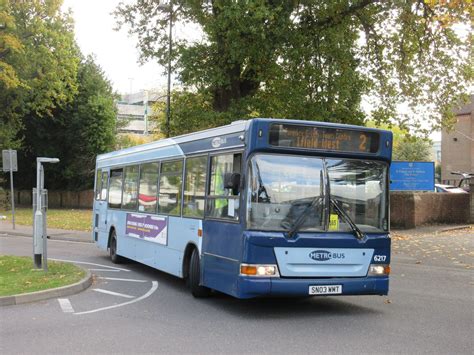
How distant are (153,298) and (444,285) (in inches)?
230

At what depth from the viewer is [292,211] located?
8.30 metres

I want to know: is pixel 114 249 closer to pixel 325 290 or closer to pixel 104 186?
pixel 104 186

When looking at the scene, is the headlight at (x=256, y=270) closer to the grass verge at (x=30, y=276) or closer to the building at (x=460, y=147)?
the grass verge at (x=30, y=276)

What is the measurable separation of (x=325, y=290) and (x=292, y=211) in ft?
3.96

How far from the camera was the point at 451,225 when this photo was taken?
25.3m

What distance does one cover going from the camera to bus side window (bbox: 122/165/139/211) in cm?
1345

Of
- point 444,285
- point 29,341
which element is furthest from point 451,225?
point 29,341

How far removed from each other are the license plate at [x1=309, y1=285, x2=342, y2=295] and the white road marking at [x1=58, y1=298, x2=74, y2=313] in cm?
351

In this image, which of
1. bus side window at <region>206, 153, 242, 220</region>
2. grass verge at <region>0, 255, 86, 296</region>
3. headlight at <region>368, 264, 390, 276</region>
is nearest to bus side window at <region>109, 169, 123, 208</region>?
grass verge at <region>0, 255, 86, 296</region>

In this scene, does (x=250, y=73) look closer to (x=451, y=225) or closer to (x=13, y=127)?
(x=451, y=225)

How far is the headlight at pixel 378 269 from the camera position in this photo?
8711 millimetres

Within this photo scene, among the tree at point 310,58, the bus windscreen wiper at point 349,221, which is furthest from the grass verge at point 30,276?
the tree at point 310,58

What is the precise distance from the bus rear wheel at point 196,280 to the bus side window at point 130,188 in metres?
3.76

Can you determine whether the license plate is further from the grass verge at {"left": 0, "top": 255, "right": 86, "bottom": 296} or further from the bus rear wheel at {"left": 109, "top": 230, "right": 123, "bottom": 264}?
the bus rear wheel at {"left": 109, "top": 230, "right": 123, "bottom": 264}
